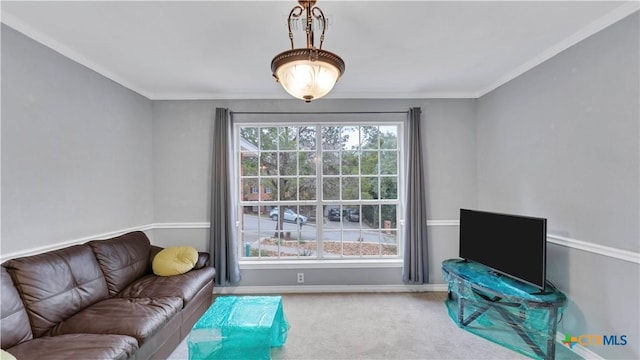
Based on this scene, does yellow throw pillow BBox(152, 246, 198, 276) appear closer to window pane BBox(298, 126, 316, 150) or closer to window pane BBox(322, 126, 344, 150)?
window pane BBox(298, 126, 316, 150)

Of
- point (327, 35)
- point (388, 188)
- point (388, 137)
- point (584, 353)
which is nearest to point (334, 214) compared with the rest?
point (388, 188)

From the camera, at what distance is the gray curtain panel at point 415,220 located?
136 inches

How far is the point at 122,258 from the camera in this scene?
262 cm

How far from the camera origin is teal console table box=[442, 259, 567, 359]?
2.14m

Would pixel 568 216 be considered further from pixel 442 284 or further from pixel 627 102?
pixel 442 284

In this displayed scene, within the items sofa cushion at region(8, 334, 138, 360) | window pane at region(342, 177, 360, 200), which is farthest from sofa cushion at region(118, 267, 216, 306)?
window pane at region(342, 177, 360, 200)

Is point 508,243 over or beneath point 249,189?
beneath

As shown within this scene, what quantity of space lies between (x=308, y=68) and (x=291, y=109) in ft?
7.07

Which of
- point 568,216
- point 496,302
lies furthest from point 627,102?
point 496,302

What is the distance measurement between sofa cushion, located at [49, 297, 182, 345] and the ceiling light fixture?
6.19 ft

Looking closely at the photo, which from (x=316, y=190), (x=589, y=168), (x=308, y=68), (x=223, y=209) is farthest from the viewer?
(x=316, y=190)

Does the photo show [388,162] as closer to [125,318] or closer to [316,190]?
[316,190]

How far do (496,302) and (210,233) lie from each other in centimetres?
313

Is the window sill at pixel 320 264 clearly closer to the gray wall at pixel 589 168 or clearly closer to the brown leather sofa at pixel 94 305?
the brown leather sofa at pixel 94 305
